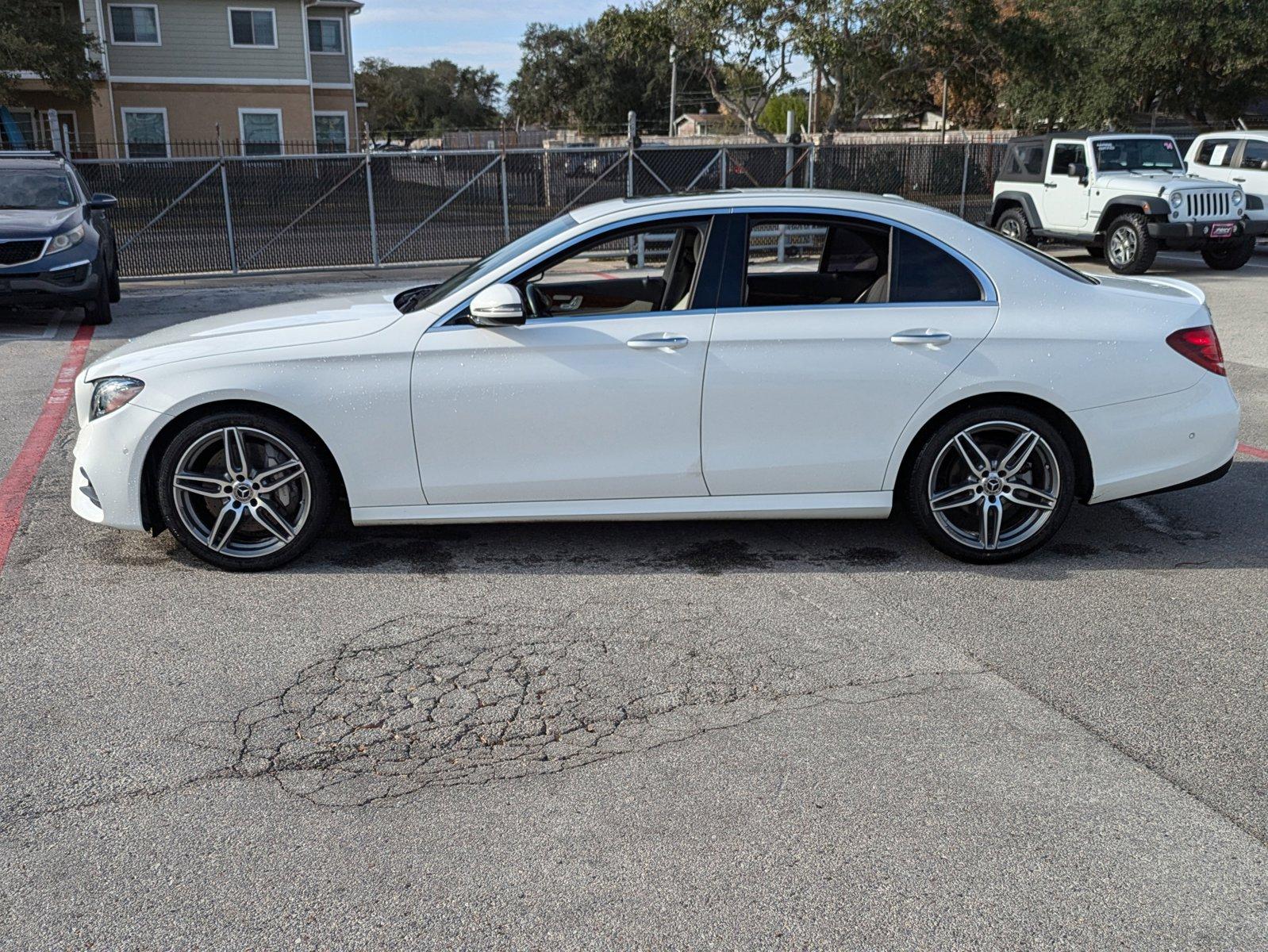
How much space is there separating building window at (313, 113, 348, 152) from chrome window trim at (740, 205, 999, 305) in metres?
36.6

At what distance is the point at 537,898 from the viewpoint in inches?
116

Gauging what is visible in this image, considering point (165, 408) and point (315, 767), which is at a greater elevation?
point (165, 408)

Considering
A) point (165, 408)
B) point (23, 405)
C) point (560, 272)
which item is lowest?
point (23, 405)

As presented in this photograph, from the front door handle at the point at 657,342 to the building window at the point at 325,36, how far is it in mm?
37904

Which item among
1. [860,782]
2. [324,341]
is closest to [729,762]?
[860,782]

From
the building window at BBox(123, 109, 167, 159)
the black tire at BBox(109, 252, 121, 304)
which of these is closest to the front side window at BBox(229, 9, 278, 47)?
the building window at BBox(123, 109, 167, 159)

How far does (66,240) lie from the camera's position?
12383 mm

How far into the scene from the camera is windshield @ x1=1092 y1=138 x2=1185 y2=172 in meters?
17.8

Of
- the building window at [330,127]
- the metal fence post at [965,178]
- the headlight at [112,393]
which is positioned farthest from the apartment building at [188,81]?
the headlight at [112,393]

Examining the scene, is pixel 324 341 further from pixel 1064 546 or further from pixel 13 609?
pixel 1064 546

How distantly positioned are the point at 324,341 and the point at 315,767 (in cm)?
216

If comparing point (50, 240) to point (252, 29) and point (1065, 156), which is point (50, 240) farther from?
point (252, 29)

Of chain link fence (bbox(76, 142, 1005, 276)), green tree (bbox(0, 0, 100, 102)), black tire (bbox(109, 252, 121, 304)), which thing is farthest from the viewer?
green tree (bbox(0, 0, 100, 102))

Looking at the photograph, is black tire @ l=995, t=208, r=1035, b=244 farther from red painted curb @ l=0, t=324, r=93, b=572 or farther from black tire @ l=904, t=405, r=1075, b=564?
black tire @ l=904, t=405, r=1075, b=564
